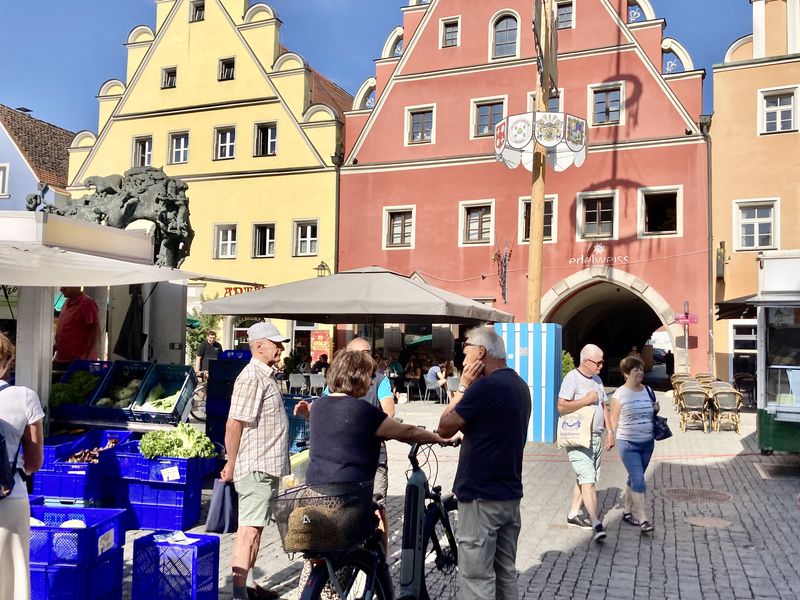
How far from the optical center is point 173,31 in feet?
87.0

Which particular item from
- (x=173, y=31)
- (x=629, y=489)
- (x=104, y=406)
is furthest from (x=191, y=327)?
(x=629, y=489)

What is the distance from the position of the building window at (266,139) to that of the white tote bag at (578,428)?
19.8m

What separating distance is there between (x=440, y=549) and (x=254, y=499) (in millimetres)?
1260

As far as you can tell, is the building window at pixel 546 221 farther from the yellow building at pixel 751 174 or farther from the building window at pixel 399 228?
the yellow building at pixel 751 174

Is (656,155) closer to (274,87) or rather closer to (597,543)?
(274,87)

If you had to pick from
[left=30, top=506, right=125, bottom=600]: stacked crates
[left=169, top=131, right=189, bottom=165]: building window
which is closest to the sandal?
[left=30, top=506, right=125, bottom=600]: stacked crates

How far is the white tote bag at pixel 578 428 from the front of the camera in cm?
655

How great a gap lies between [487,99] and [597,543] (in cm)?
1787

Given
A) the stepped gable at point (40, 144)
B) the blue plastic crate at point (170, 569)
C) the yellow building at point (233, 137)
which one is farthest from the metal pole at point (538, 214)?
the stepped gable at point (40, 144)

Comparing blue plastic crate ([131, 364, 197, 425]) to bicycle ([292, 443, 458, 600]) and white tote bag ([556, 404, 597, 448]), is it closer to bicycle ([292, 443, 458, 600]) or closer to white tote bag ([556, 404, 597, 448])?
bicycle ([292, 443, 458, 600])

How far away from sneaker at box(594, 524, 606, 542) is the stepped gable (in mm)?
28565

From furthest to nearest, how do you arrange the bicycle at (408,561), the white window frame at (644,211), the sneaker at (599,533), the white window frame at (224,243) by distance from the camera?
the white window frame at (224,243), the white window frame at (644,211), the sneaker at (599,533), the bicycle at (408,561)

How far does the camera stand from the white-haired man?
6.54 m

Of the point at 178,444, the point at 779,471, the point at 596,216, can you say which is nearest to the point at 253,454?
the point at 178,444
